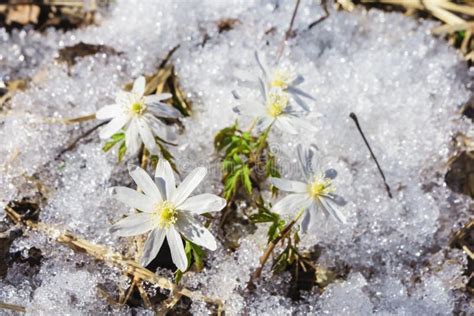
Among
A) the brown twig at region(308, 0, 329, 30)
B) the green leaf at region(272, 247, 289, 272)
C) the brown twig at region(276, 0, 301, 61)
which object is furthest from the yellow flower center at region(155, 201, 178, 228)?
the brown twig at region(308, 0, 329, 30)

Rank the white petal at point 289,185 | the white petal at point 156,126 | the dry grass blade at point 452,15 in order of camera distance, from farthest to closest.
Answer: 1. the dry grass blade at point 452,15
2. the white petal at point 156,126
3. the white petal at point 289,185

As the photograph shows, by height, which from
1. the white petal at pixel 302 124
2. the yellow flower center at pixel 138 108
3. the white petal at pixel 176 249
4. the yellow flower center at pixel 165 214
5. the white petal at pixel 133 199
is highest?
the yellow flower center at pixel 138 108

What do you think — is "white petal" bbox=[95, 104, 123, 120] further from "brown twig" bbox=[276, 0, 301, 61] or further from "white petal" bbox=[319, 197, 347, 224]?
"brown twig" bbox=[276, 0, 301, 61]

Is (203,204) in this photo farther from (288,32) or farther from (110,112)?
(288,32)

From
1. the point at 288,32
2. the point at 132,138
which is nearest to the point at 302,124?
the point at 132,138

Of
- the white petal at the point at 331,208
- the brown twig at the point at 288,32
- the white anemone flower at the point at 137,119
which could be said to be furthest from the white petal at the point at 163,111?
the brown twig at the point at 288,32

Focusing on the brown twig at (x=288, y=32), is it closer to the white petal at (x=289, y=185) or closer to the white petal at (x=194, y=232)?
the white petal at (x=289, y=185)

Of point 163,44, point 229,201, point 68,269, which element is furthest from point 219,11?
point 68,269
